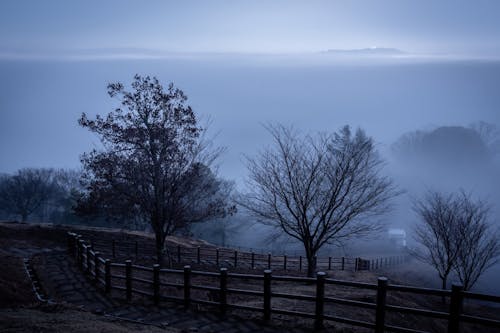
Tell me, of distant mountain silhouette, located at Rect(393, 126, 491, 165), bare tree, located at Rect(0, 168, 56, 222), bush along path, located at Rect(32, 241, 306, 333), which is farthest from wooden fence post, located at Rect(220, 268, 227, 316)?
distant mountain silhouette, located at Rect(393, 126, 491, 165)

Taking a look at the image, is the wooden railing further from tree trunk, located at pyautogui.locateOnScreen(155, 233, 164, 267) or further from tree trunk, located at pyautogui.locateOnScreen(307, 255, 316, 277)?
tree trunk, located at pyautogui.locateOnScreen(155, 233, 164, 267)

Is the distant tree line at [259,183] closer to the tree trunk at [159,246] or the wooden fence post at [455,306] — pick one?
the tree trunk at [159,246]

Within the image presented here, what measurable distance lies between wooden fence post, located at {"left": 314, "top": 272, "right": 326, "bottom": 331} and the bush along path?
0.43 meters

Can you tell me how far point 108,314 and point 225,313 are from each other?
3151 mm

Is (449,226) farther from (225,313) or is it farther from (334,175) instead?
(225,313)

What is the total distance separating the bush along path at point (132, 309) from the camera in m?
9.14

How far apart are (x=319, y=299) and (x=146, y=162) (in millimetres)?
12124

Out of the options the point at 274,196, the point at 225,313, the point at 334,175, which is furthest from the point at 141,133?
the point at 225,313

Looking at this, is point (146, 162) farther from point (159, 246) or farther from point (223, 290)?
point (223, 290)

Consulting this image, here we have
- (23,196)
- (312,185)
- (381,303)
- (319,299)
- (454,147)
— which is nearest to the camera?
(381,303)

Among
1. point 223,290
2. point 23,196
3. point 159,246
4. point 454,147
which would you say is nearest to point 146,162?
point 159,246

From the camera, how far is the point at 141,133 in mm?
18672

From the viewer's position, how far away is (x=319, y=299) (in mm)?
8695

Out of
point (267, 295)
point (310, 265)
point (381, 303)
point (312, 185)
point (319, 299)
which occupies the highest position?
point (312, 185)
